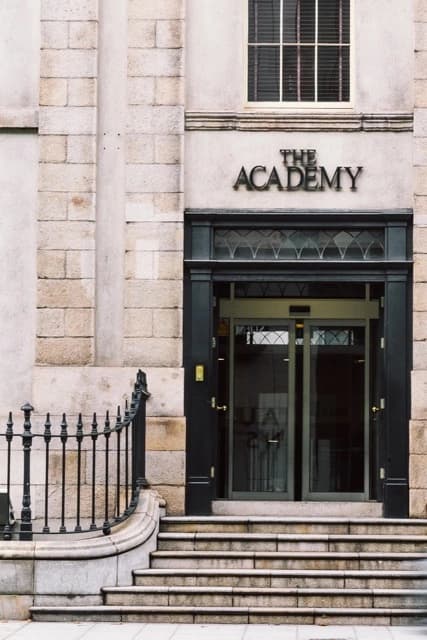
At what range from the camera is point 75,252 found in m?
14.9

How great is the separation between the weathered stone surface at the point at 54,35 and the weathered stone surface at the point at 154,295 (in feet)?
9.10

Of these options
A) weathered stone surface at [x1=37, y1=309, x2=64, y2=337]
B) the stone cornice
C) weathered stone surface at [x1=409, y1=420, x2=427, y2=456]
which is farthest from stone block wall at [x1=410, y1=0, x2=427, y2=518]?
weathered stone surface at [x1=37, y1=309, x2=64, y2=337]

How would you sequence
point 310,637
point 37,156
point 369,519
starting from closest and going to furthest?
point 310,637, point 369,519, point 37,156

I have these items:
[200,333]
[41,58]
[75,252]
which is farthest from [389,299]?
[41,58]

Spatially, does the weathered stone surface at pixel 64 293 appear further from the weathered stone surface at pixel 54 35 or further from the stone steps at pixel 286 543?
the stone steps at pixel 286 543

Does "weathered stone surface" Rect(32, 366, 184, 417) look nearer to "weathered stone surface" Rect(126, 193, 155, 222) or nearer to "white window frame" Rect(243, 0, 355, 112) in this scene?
Result: "weathered stone surface" Rect(126, 193, 155, 222)

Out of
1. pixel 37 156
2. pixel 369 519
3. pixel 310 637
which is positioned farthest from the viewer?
pixel 37 156

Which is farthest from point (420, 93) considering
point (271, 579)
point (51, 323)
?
point (271, 579)

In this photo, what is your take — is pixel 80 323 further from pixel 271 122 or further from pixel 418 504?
pixel 418 504

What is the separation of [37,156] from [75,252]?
3.91ft

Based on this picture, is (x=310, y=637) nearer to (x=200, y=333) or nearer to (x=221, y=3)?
(x=200, y=333)

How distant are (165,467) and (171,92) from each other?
415cm

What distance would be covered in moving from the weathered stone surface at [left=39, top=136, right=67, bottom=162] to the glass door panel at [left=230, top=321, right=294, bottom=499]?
A: 118 inches

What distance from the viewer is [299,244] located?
1509 centimetres
